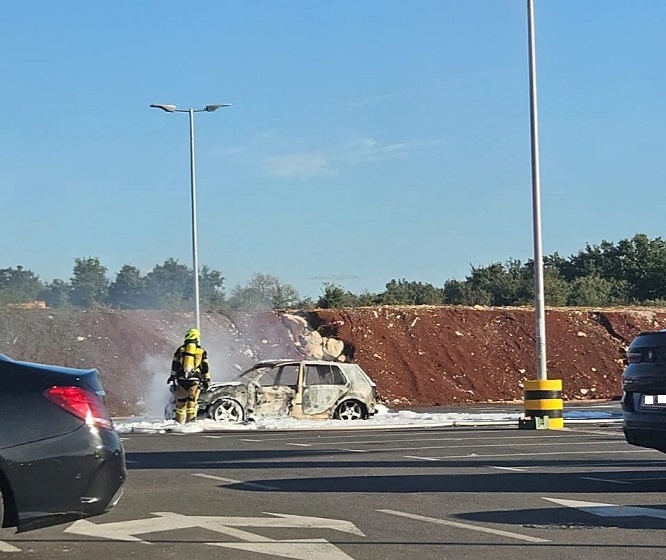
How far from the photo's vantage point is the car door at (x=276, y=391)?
23.3 m

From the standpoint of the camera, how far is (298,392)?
23.4 metres

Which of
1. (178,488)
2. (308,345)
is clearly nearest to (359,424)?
(178,488)

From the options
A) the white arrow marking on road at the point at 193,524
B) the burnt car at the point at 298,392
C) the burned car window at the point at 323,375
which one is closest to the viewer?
the white arrow marking on road at the point at 193,524

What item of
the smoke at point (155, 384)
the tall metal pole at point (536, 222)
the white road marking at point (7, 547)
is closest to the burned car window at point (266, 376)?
the tall metal pole at point (536, 222)

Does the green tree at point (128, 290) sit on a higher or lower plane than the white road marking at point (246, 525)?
higher

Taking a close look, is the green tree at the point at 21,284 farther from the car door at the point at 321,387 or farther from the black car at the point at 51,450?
the black car at the point at 51,450

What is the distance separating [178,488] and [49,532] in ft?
8.48

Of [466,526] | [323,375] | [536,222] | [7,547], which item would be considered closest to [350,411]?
[323,375]

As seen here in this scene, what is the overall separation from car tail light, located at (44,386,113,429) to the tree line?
119ft

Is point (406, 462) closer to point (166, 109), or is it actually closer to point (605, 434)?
point (605, 434)

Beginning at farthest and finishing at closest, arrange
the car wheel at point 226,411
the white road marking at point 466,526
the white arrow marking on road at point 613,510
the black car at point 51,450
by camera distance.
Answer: the car wheel at point 226,411 < the white arrow marking on road at point 613,510 < the white road marking at point 466,526 < the black car at point 51,450

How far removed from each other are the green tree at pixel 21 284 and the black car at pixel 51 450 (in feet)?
143

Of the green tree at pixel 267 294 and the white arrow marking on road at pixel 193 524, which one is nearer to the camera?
the white arrow marking on road at pixel 193 524

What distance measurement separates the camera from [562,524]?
8.85m
